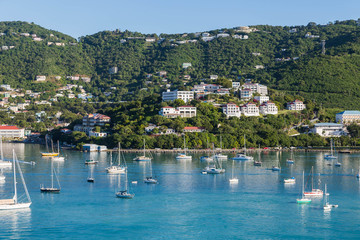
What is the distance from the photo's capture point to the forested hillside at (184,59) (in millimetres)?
115688

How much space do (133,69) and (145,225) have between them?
135477mm

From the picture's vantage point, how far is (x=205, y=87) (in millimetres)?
105688

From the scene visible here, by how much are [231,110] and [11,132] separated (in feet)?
150

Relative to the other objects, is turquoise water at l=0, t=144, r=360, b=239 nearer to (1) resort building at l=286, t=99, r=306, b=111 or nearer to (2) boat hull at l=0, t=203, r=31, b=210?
(2) boat hull at l=0, t=203, r=31, b=210

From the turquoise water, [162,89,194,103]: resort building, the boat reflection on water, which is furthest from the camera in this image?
[162,89,194,103]: resort building

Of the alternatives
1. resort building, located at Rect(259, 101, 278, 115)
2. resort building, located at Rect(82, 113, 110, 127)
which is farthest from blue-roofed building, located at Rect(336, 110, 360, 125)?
resort building, located at Rect(82, 113, 110, 127)

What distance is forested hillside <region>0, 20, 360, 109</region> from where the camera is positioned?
380 feet

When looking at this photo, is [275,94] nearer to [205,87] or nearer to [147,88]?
[205,87]

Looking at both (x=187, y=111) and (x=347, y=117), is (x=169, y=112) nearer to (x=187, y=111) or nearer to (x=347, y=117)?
(x=187, y=111)

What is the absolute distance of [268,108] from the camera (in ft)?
311

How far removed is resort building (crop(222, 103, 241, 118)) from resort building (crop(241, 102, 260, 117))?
6.89ft

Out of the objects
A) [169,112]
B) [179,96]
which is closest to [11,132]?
[179,96]

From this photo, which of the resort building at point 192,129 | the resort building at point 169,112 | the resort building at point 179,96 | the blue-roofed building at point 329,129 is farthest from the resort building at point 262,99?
the resort building at point 192,129

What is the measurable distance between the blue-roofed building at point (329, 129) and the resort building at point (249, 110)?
10.3 m
